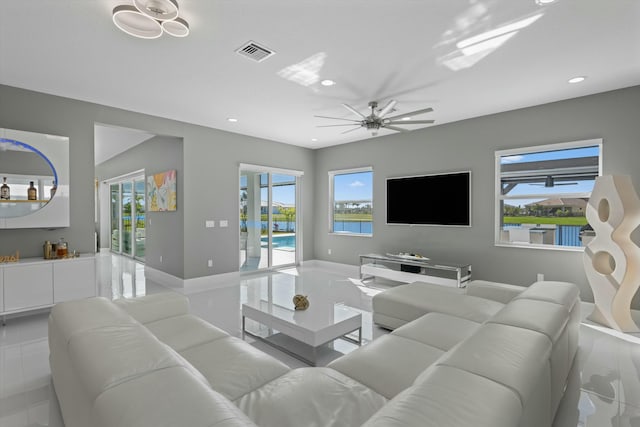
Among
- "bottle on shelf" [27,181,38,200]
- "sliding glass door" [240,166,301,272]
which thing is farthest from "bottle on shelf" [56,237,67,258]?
"sliding glass door" [240,166,301,272]

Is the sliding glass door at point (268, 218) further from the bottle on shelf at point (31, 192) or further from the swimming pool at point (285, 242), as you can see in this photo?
the bottle on shelf at point (31, 192)

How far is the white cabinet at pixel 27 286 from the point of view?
11.1 feet

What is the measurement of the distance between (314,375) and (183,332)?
103cm

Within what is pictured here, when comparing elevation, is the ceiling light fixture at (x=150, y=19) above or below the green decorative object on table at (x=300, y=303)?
above

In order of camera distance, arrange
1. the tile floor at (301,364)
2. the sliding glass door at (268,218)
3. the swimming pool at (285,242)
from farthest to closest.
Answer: the swimming pool at (285,242), the sliding glass door at (268,218), the tile floor at (301,364)

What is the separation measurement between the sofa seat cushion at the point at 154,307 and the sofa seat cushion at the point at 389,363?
1.40 meters

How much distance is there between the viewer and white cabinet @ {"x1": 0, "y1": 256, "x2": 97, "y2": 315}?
3.39 m

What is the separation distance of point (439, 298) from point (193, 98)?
3786 mm

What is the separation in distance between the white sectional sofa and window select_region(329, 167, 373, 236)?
14.1 ft

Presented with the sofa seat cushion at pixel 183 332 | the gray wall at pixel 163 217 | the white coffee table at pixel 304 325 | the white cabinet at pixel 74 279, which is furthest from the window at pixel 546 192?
the white cabinet at pixel 74 279

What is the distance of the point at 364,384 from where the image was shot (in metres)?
1.58

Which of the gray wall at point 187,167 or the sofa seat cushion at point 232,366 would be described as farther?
the gray wall at point 187,167

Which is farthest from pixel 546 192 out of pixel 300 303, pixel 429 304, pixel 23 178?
pixel 23 178

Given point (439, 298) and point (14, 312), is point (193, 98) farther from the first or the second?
point (439, 298)
